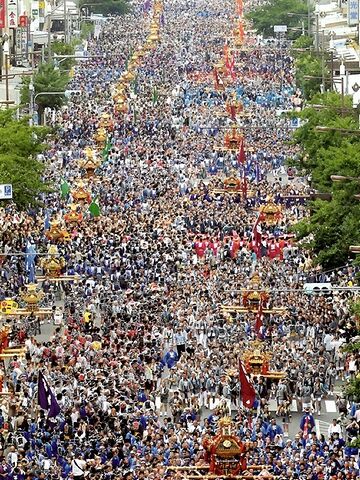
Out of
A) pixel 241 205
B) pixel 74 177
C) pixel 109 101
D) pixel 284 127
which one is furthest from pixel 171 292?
pixel 109 101

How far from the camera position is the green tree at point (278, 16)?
180250 millimetres

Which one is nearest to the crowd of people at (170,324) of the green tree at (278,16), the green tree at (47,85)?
the green tree at (47,85)

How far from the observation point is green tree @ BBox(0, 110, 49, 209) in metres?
86.3

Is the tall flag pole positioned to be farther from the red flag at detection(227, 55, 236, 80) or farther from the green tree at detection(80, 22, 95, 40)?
the green tree at detection(80, 22, 95, 40)

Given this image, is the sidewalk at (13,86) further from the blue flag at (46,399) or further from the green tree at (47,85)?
the blue flag at (46,399)

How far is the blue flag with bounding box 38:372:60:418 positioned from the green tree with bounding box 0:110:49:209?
94.8 ft

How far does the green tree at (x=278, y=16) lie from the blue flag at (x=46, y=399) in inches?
4896

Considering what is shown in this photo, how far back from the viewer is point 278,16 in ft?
593

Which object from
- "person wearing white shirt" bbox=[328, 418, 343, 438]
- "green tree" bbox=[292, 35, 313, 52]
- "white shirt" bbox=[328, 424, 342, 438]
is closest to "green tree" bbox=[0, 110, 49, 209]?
"person wearing white shirt" bbox=[328, 418, 343, 438]

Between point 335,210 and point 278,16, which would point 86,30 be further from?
point 335,210

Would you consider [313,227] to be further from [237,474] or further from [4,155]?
[237,474]

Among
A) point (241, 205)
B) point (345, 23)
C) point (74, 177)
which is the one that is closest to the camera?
point (241, 205)

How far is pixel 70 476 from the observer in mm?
50938

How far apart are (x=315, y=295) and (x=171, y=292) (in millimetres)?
5197
